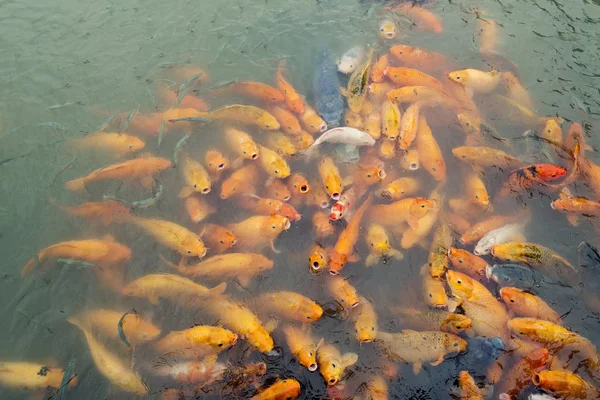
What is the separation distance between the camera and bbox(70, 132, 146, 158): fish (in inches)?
261

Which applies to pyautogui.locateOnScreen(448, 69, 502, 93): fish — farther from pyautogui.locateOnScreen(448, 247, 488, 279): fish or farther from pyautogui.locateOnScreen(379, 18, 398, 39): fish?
pyautogui.locateOnScreen(448, 247, 488, 279): fish

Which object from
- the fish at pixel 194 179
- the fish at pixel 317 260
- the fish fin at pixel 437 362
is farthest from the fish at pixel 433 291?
the fish at pixel 194 179

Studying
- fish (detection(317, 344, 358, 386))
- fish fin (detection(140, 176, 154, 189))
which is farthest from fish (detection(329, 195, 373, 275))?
fish fin (detection(140, 176, 154, 189))

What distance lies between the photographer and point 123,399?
4527 mm

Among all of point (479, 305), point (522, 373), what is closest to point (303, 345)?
point (479, 305)

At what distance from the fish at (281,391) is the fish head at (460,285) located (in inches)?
87.4

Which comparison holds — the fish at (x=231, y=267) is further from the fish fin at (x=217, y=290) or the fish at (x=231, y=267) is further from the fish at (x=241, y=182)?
the fish at (x=241, y=182)

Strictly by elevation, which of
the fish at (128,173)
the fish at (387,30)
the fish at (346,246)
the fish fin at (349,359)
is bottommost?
the fish fin at (349,359)

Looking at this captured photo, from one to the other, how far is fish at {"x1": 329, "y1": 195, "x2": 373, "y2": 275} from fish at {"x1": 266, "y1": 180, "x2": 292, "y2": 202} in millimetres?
1017

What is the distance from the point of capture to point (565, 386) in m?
4.22

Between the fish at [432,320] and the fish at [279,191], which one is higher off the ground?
the fish at [279,191]

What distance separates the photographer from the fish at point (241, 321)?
15.4ft

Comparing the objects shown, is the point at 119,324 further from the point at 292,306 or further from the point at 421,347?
the point at 421,347

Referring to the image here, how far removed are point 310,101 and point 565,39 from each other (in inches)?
213
